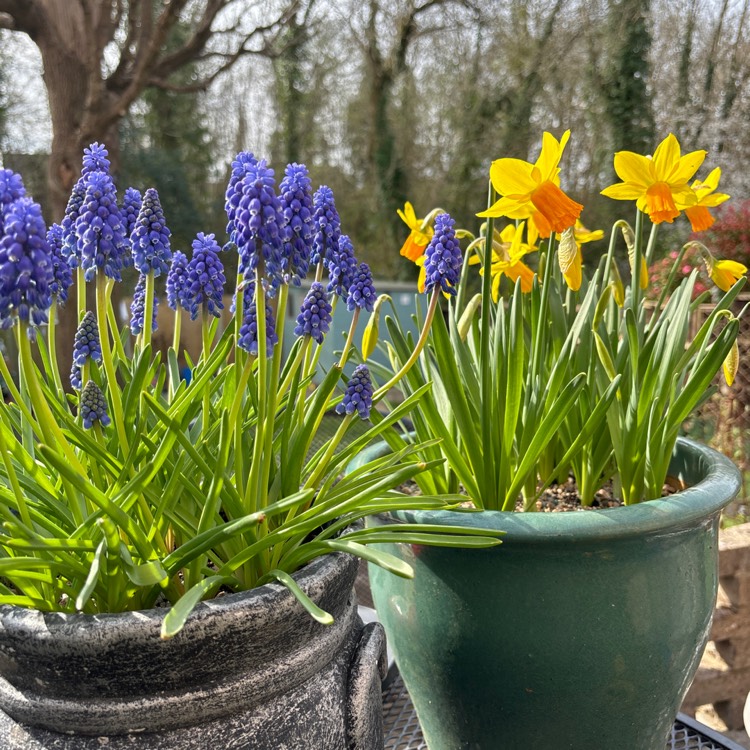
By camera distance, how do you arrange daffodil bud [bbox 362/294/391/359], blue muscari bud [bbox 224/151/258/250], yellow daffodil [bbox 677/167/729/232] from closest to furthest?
blue muscari bud [bbox 224/151/258/250] < daffodil bud [bbox 362/294/391/359] < yellow daffodil [bbox 677/167/729/232]

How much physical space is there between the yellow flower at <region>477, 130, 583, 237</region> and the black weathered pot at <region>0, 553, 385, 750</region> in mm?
462

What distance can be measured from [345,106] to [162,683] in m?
9.47

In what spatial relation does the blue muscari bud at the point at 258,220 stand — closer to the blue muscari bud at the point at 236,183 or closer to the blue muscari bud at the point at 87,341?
the blue muscari bud at the point at 236,183

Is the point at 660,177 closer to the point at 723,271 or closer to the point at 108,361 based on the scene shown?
the point at 723,271

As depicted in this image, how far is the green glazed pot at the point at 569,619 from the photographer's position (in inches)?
29.6

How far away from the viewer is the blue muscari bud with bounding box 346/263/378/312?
0.71 meters

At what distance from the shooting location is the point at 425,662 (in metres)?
0.85

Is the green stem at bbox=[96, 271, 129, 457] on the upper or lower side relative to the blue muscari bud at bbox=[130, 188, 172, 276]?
lower

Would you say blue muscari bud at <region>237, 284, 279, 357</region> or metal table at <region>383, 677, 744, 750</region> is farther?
metal table at <region>383, 677, 744, 750</region>

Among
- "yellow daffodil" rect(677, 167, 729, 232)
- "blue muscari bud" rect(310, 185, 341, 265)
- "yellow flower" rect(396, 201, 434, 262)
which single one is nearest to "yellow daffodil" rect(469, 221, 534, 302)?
"yellow flower" rect(396, 201, 434, 262)

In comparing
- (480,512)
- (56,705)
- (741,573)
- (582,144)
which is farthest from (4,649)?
(582,144)

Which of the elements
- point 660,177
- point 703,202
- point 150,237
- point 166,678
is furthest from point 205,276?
point 703,202

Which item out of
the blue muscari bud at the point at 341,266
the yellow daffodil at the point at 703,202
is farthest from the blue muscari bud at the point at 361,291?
the yellow daffodil at the point at 703,202

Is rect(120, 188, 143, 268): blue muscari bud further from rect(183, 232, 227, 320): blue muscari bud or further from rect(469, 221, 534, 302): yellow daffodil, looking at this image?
rect(469, 221, 534, 302): yellow daffodil
